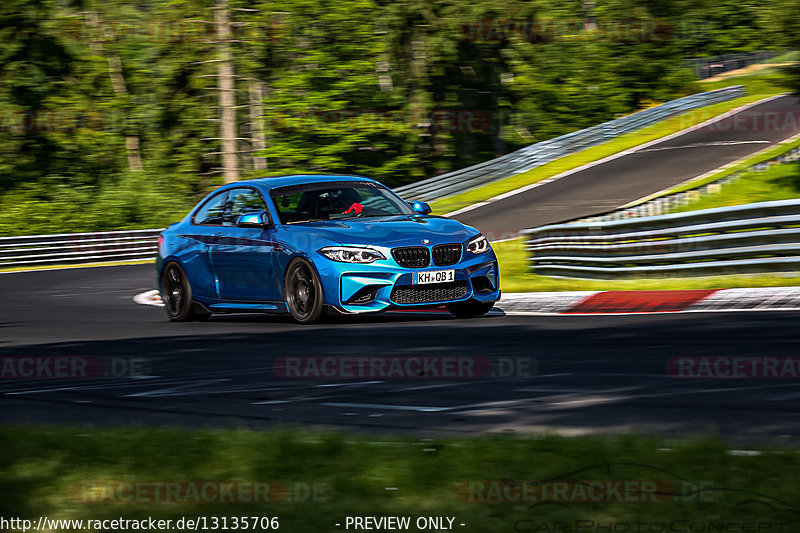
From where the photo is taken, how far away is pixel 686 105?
40719 mm

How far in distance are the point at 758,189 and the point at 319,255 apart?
49.6 ft

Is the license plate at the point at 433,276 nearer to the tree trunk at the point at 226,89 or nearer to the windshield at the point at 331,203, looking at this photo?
the windshield at the point at 331,203

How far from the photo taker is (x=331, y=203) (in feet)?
42.9

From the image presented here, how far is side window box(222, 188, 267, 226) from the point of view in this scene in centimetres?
1341

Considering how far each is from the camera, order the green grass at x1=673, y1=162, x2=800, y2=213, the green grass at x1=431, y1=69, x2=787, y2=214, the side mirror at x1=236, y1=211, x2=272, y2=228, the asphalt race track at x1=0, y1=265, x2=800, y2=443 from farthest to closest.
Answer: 1. the green grass at x1=431, y1=69, x2=787, y2=214
2. the green grass at x1=673, y1=162, x2=800, y2=213
3. the side mirror at x1=236, y1=211, x2=272, y2=228
4. the asphalt race track at x1=0, y1=265, x2=800, y2=443

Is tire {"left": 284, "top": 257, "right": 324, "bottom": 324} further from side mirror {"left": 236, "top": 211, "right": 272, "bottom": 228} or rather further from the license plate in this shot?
the license plate

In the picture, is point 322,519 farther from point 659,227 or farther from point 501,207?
point 501,207

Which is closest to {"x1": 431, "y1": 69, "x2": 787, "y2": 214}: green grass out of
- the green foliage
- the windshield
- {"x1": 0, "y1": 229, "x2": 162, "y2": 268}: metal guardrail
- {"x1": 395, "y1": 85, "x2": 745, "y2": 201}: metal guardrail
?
{"x1": 395, "y1": 85, "x2": 745, "y2": 201}: metal guardrail

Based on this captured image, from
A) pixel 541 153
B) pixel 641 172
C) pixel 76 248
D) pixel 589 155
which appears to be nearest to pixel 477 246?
pixel 641 172

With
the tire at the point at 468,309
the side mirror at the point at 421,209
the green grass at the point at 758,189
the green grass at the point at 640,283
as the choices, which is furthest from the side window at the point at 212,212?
the green grass at the point at 758,189

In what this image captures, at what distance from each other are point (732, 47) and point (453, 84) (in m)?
18.5

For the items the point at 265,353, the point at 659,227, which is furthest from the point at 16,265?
the point at 265,353

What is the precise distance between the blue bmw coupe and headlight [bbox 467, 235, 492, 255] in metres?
0.01

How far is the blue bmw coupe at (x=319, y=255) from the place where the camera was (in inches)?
469
